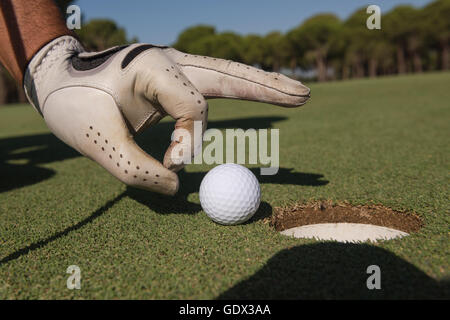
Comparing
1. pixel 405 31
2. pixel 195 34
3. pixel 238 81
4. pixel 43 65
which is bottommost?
pixel 405 31

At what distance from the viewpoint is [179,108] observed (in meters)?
2.30

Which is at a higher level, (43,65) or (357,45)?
(43,65)

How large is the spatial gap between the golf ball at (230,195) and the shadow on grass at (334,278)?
1.89ft

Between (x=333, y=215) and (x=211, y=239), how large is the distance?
4.16 feet

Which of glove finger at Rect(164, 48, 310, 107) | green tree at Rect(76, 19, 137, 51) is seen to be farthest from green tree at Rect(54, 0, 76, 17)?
glove finger at Rect(164, 48, 310, 107)

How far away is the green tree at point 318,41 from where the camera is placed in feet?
161

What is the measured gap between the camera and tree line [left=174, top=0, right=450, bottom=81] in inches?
1804

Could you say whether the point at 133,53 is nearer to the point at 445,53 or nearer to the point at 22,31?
the point at 22,31

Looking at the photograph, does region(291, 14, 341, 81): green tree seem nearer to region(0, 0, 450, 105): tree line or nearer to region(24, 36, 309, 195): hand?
region(0, 0, 450, 105): tree line

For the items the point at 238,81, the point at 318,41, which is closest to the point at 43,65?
the point at 238,81

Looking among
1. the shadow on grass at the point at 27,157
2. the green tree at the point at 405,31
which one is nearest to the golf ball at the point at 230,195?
the shadow on grass at the point at 27,157

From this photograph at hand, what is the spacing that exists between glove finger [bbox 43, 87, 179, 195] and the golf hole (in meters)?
1.17

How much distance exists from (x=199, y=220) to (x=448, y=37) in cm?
5296
